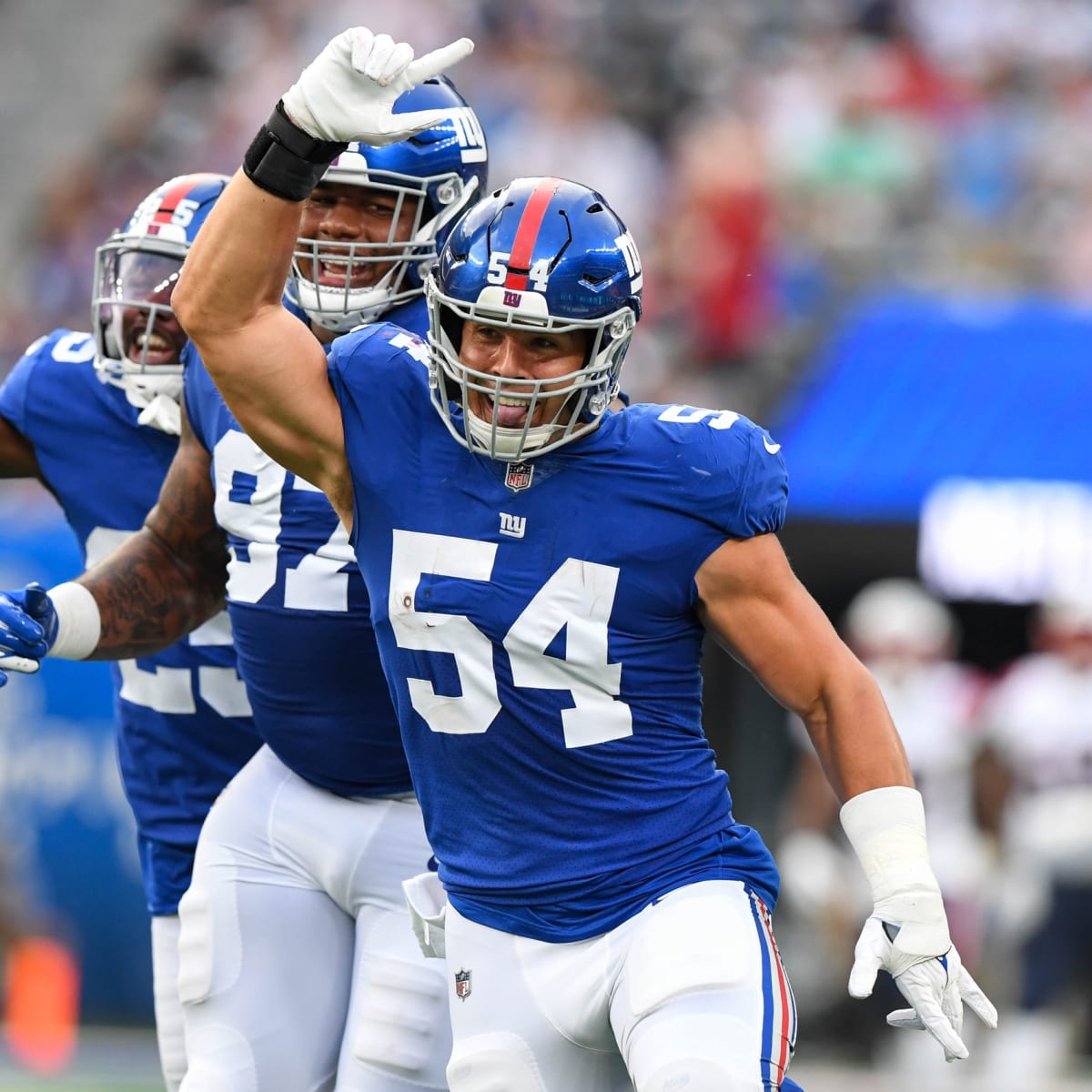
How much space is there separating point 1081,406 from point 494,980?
482cm

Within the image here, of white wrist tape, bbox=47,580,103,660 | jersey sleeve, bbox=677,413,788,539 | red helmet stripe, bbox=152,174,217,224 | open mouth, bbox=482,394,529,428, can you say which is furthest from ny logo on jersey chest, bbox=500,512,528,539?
red helmet stripe, bbox=152,174,217,224

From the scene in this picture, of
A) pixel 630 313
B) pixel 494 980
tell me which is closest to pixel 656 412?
pixel 630 313

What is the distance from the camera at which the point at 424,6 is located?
10883mm

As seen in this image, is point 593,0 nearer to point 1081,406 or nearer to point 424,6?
point 424,6

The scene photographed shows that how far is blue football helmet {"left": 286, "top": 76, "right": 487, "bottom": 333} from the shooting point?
11.6ft

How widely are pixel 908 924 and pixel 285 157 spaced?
1409 mm

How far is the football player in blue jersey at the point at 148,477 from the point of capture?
13.2 feet

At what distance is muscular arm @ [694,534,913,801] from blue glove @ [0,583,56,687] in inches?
46.5

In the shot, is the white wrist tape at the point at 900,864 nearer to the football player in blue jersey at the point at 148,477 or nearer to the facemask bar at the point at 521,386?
the facemask bar at the point at 521,386

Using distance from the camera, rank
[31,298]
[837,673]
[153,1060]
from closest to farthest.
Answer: [837,673]
[153,1060]
[31,298]

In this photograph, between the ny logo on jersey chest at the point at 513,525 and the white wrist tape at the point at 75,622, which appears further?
the white wrist tape at the point at 75,622

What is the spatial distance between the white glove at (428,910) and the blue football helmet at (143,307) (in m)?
1.18

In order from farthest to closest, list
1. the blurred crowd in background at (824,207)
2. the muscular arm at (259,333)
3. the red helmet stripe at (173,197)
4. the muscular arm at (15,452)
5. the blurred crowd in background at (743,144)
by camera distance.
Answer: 1. the blurred crowd in background at (743,144)
2. the blurred crowd in background at (824,207)
3. the muscular arm at (15,452)
4. the red helmet stripe at (173,197)
5. the muscular arm at (259,333)

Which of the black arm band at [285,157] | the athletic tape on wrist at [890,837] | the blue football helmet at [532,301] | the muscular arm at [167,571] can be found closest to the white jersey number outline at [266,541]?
the muscular arm at [167,571]
